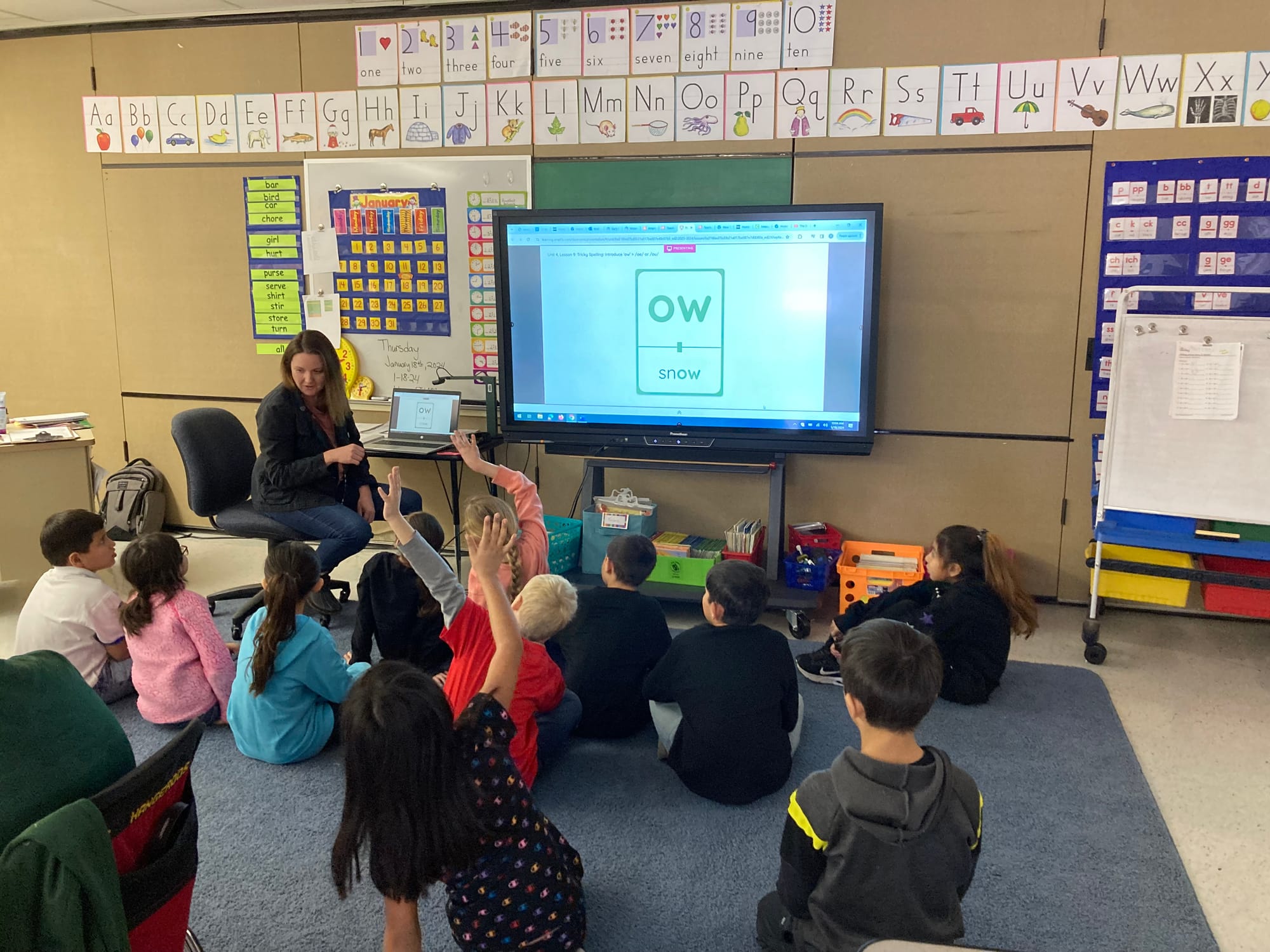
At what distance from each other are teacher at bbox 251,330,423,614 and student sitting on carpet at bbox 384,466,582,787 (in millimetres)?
1261

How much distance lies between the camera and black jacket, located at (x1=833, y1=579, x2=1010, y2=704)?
3.14 meters

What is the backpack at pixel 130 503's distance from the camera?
4.96 metres

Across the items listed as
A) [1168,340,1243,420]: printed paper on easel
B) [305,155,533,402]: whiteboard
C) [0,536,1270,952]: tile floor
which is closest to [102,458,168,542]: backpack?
[0,536,1270,952]: tile floor

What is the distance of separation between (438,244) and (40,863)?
377 centimetres

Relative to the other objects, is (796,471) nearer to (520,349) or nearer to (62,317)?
(520,349)

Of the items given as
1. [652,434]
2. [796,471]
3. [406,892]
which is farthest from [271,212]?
[406,892]

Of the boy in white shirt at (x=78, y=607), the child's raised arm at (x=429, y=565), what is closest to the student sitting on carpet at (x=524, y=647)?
the child's raised arm at (x=429, y=565)

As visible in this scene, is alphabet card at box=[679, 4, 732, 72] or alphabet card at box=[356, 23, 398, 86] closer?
alphabet card at box=[679, 4, 732, 72]

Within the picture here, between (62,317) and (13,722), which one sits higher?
(62,317)

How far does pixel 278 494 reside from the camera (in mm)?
3838

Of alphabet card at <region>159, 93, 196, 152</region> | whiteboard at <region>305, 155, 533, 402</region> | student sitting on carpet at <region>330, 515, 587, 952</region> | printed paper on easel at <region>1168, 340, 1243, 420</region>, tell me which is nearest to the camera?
student sitting on carpet at <region>330, 515, 587, 952</region>

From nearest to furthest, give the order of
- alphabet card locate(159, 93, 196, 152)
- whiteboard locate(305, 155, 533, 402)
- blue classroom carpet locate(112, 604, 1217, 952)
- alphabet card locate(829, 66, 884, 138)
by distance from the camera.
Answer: blue classroom carpet locate(112, 604, 1217, 952), alphabet card locate(829, 66, 884, 138), whiteboard locate(305, 155, 533, 402), alphabet card locate(159, 93, 196, 152)

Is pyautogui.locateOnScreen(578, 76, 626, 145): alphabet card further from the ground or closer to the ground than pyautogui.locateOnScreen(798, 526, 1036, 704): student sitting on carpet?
further from the ground

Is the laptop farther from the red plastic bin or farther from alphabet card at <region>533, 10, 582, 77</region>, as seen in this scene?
the red plastic bin
